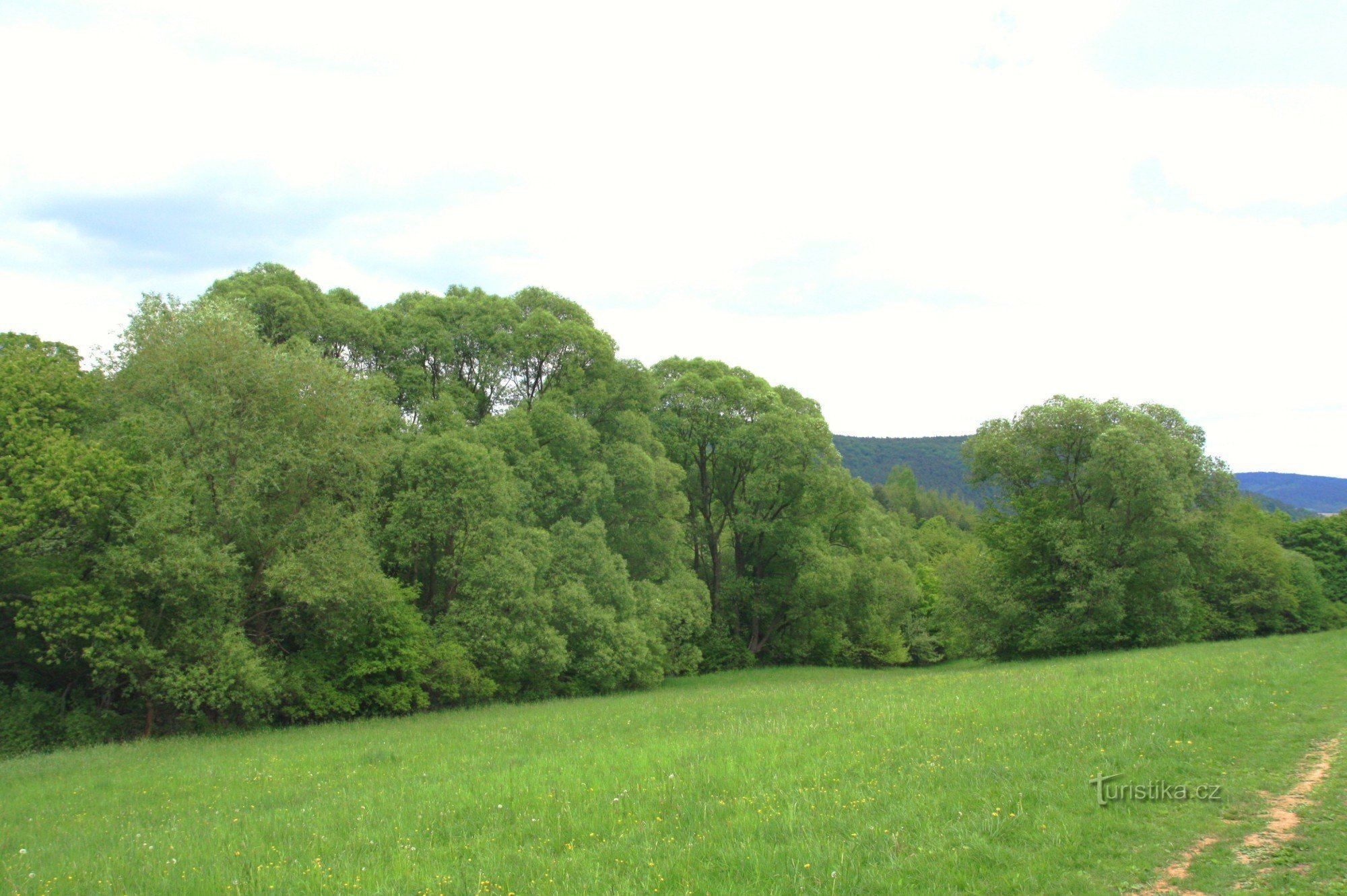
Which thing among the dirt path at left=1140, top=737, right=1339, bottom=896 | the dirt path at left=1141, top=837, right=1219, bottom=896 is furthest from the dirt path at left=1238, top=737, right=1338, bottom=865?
the dirt path at left=1141, top=837, right=1219, bottom=896

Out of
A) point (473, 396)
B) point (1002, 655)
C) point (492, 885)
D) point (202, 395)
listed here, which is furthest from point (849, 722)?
point (1002, 655)

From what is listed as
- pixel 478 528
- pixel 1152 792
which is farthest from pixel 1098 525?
pixel 1152 792

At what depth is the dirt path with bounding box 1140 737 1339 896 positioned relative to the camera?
700cm

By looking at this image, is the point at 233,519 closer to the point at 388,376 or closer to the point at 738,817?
the point at 388,376

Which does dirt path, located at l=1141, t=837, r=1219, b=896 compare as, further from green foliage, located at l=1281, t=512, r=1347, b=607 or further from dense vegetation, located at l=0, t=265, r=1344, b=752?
green foliage, located at l=1281, t=512, r=1347, b=607

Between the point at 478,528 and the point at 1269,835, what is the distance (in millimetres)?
26184

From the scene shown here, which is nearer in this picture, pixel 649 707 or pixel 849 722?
pixel 849 722

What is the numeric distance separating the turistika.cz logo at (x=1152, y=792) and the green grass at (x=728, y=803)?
7.6 inches

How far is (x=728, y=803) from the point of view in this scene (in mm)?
10164

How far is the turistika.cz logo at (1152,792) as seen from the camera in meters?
9.29

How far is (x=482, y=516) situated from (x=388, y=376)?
28.6 feet

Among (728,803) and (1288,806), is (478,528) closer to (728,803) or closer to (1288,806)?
(728,803)

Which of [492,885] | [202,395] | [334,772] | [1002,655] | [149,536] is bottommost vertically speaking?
A: [1002,655]

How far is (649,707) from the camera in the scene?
24.7 metres
